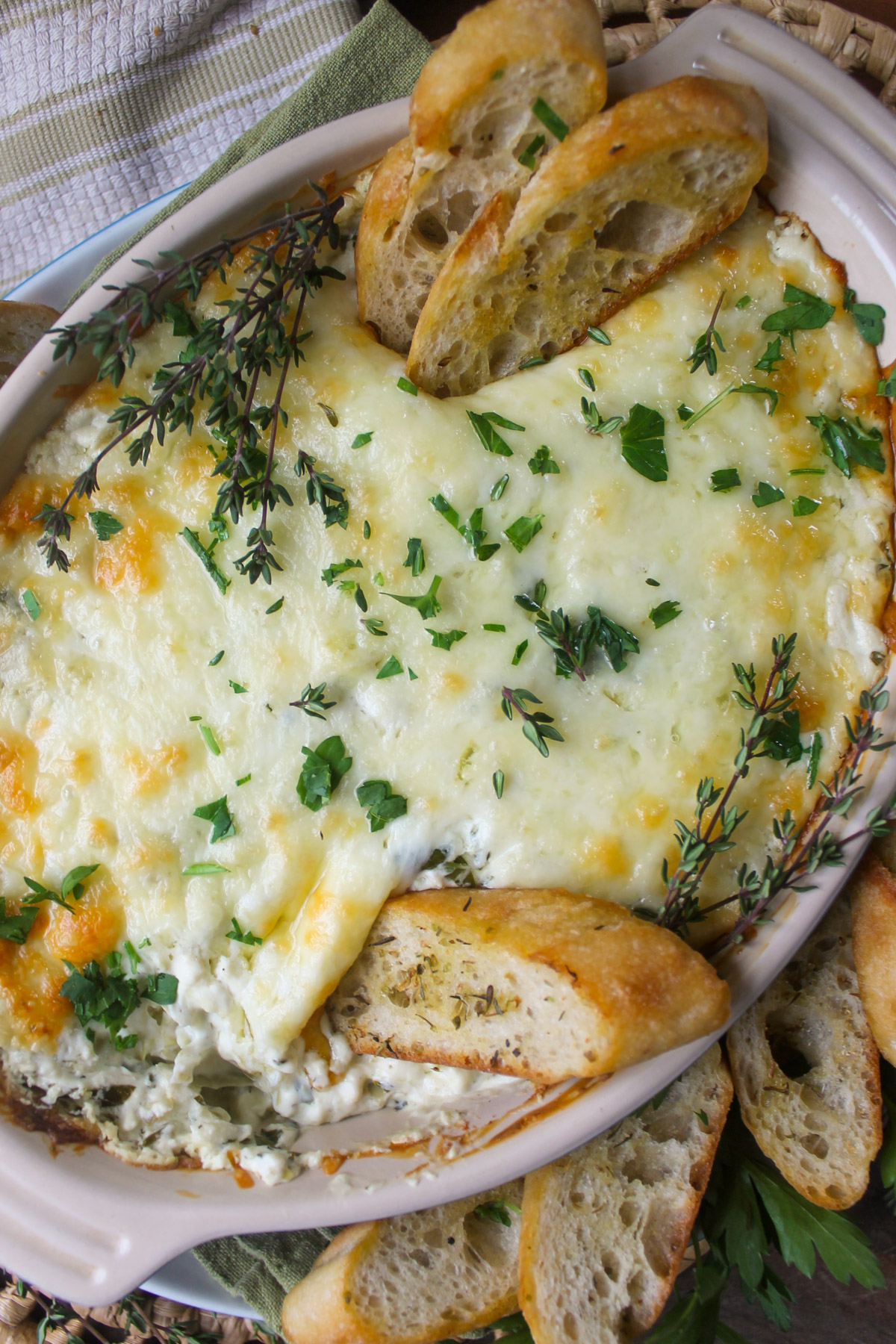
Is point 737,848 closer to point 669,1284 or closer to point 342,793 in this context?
point 342,793

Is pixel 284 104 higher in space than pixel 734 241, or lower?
higher

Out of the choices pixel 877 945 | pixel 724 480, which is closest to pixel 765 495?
pixel 724 480

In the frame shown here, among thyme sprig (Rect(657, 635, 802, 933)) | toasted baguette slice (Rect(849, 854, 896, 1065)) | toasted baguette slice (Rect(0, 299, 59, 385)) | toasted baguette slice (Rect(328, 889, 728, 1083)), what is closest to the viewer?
toasted baguette slice (Rect(328, 889, 728, 1083))

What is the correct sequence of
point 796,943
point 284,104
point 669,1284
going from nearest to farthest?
point 796,943
point 669,1284
point 284,104

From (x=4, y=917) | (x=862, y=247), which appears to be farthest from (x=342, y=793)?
(x=862, y=247)

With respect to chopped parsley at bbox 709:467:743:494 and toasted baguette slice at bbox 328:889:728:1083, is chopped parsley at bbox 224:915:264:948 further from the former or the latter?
chopped parsley at bbox 709:467:743:494

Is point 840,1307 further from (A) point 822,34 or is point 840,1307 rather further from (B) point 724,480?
(A) point 822,34

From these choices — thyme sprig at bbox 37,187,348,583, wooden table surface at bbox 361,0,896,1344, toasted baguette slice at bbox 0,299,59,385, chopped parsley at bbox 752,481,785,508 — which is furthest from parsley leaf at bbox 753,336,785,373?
wooden table surface at bbox 361,0,896,1344
